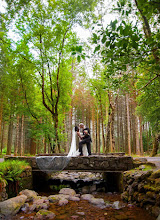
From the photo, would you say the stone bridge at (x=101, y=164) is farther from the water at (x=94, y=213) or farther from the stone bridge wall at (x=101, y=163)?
the water at (x=94, y=213)

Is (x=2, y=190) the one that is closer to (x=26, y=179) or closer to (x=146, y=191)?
(x=26, y=179)

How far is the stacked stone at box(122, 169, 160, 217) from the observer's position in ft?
12.7

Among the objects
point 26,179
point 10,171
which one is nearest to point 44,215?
point 10,171

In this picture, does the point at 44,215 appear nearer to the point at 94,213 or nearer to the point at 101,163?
the point at 94,213

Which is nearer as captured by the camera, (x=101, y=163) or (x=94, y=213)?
(x=94, y=213)

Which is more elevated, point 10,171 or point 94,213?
point 10,171

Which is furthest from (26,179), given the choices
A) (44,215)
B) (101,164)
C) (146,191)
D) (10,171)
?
(146,191)

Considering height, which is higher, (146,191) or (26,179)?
(146,191)

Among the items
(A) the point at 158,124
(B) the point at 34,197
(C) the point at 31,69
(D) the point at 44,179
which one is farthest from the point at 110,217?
(C) the point at 31,69

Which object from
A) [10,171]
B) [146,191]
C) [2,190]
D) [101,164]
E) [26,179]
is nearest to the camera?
[146,191]

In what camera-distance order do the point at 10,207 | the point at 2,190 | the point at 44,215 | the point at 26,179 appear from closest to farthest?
1. the point at 44,215
2. the point at 10,207
3. the point at 2,190
4. the point at 26,179

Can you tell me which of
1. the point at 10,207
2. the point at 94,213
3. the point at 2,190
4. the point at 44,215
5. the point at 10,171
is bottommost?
the point at 94,213

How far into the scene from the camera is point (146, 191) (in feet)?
14.4

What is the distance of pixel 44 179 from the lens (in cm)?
864
